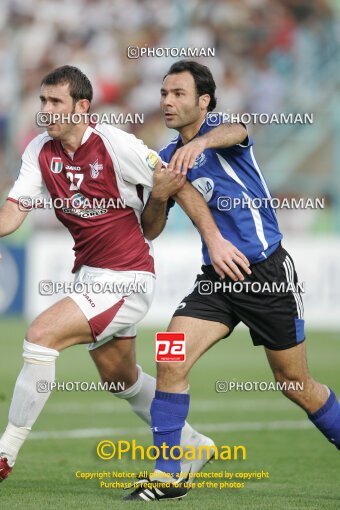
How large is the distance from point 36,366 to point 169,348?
76 cm

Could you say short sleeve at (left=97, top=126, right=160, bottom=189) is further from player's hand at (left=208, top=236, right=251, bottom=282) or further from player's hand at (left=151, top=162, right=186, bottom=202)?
player's hand at (left=208, top=236, right=251, bottom=282)

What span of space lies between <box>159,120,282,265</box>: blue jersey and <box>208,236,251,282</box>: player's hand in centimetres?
15

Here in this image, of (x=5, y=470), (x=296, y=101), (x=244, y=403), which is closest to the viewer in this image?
(x=5, y=470)

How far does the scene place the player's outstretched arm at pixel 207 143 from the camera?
5742mm

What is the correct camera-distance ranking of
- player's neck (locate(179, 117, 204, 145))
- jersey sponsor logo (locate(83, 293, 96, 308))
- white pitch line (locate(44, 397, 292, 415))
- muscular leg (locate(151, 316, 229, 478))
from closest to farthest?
muscular leg (locate(151, 316, 229, 478)) < jersey sponsor logo (locate(83, 293, 96, 308)) < player's neck (locate(179, 117, 204, 145)) < white pitch line (locate(44, 397, 292, 415))

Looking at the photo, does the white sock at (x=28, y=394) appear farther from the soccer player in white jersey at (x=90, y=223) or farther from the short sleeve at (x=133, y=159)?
the short sleeve at (x=133, y=159)

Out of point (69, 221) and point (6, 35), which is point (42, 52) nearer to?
point (6, 35)

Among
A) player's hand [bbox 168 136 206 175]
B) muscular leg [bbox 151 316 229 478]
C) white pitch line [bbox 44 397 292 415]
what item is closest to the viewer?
player's hand [bbox 168 136 206 175]

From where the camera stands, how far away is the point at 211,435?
8.76 m

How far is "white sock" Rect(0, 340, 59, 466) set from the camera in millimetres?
5762

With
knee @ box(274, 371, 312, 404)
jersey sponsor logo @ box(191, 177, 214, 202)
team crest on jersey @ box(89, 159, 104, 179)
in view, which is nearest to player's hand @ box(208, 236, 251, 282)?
jersey sponsor logo @ box(191, 177, 214, 202)

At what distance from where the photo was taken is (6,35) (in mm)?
20531

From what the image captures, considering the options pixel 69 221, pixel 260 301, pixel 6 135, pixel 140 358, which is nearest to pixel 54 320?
pixel 69 221

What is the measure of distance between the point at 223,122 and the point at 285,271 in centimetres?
98
